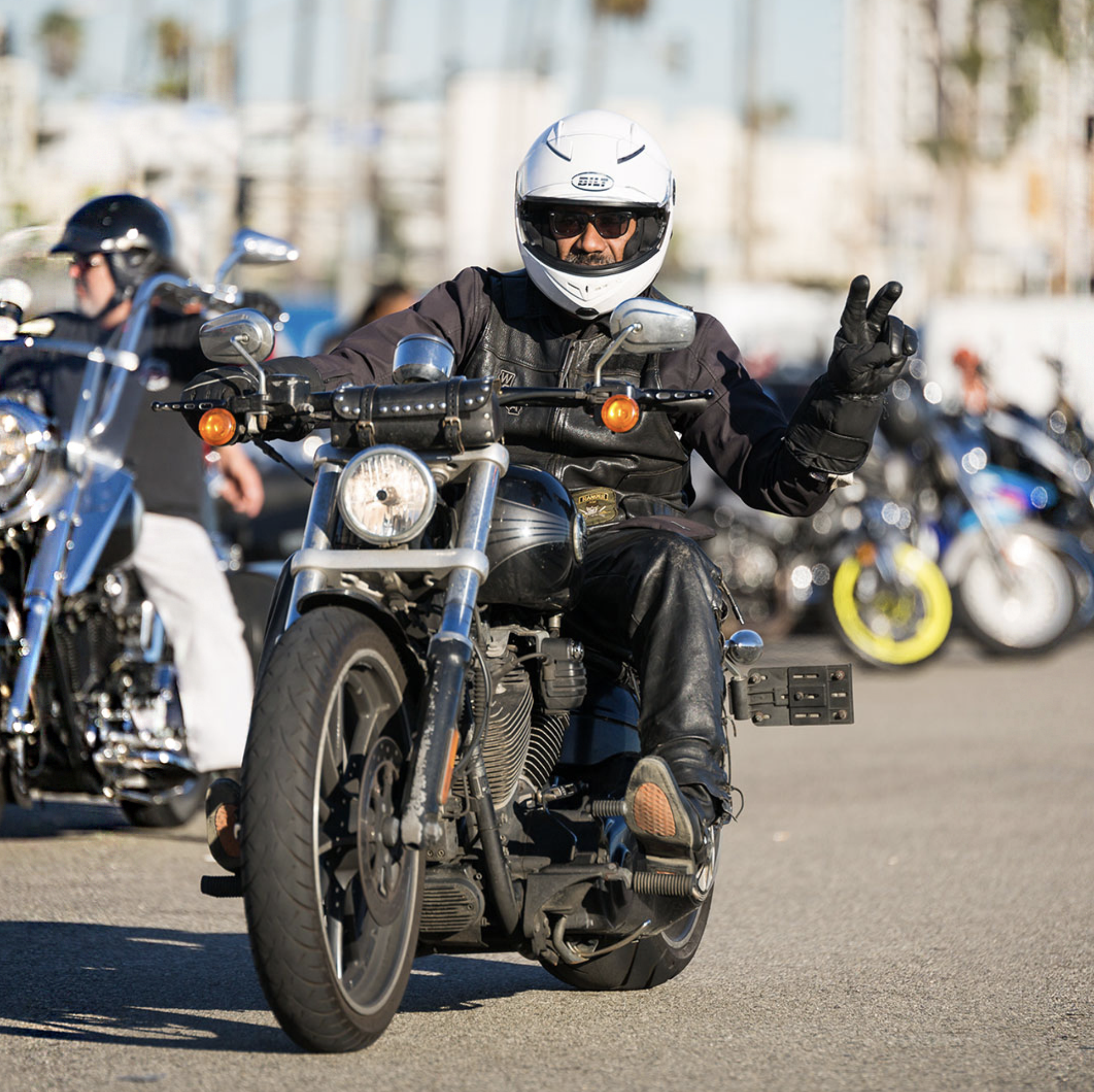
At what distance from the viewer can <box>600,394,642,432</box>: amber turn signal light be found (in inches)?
169

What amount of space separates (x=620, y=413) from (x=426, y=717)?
0.77m

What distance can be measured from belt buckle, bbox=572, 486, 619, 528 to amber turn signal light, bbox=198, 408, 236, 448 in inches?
34.8

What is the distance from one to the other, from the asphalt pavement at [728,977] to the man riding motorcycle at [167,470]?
0.55 metres

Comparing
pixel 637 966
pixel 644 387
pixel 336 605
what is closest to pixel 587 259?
pixel 644 387

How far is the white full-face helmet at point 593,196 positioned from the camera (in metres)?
5.09

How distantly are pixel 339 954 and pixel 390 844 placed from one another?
0.76 feet

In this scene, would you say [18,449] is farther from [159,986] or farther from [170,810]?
[159,986]

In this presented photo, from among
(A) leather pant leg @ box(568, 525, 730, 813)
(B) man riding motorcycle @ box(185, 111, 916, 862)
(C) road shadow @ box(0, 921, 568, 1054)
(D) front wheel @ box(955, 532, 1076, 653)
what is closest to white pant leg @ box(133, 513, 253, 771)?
(C) road shadow @ box(0, 921, 568, 1054)

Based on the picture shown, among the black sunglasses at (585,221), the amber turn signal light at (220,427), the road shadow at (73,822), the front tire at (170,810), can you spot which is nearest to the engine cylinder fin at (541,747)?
the amber turn signal light at (220,427)

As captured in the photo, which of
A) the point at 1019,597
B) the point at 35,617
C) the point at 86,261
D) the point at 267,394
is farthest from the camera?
the point at 1019,597

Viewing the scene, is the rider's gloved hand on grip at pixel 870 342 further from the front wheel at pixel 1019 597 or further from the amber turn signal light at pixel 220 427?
the front wheel at pixel 1019 597

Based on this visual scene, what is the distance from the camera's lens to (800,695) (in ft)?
16.7

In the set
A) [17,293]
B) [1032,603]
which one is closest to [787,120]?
[1032,603]

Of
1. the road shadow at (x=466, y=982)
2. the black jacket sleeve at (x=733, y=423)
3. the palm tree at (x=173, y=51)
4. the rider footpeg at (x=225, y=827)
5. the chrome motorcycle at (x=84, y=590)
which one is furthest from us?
the palm tree at (x=173, y=51)
